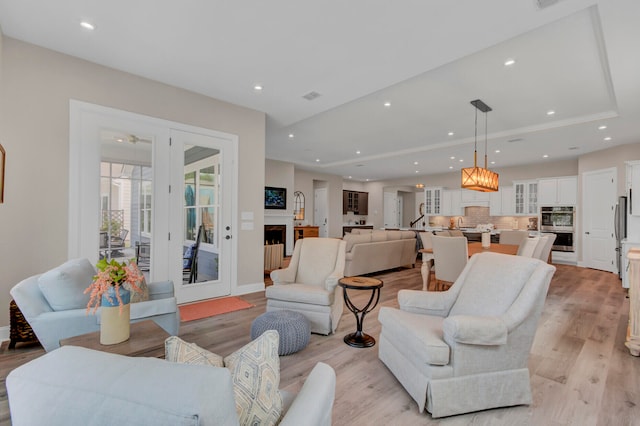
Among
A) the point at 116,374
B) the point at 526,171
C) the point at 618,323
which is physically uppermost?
the point at 526,171

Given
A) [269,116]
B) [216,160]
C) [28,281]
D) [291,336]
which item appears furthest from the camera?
[269,116]

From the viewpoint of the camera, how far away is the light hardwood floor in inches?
76.8

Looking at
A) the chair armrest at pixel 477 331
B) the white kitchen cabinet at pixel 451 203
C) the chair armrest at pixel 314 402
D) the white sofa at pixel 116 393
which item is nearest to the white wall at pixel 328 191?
the white kitchen cabinet at pixel 451 203

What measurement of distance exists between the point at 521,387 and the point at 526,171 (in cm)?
900

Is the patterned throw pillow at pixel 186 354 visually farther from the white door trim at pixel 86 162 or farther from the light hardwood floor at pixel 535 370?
the white door trim at pixel 86 162

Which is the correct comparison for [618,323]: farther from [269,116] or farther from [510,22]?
[269,116]

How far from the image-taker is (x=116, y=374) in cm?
61

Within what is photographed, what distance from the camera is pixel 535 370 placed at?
100 inches

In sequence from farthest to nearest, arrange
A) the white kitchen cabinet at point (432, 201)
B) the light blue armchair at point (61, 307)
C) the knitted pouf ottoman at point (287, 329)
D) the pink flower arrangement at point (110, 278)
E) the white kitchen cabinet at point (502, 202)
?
the white kitchen cabinet at point (432, 201), the white kitchen cabinet at point (502, 202), the knitted pouf ottoman at point (287, 329), the light blue armchair at point (61, 307), the pink flower arrangement at point (110, 278)

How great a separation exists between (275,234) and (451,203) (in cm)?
623

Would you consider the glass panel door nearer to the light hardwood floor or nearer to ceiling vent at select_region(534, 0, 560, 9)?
the light hardwood floor

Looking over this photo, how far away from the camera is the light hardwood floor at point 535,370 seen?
6.40ft

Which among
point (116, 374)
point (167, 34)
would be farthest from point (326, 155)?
point (116, 374)

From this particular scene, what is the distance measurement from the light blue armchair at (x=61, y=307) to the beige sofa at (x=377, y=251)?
391cm
